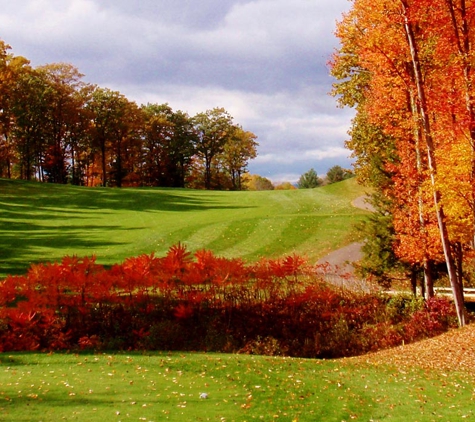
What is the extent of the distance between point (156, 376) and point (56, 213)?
24980 millimetres

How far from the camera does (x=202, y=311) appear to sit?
16609 millimetres

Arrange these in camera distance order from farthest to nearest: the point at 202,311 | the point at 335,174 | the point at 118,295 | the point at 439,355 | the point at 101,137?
the point at 335,174 < the point at 101,137 < the point at 202,311 < the point at 118,295 < the point at 439,355

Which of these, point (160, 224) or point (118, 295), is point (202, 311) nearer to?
point (118, 295)

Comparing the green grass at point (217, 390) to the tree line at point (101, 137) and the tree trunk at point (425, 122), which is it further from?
the tree line at point (101, 137)

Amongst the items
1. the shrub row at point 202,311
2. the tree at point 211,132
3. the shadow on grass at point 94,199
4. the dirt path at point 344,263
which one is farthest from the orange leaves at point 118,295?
the tree at point 211,132

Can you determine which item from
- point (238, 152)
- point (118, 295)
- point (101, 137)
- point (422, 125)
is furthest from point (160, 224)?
point (238, 152)

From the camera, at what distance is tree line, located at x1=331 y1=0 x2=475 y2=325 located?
45.4ft

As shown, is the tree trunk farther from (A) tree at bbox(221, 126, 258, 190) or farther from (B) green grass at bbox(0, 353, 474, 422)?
(A) tree at bbox(221, 126, 258, 190)

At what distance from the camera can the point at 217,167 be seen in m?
73.3

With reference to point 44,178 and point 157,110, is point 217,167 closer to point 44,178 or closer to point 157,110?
point 157,110

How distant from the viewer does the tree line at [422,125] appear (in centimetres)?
1384

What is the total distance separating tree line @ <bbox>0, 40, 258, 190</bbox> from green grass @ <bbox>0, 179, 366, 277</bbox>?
15.1m

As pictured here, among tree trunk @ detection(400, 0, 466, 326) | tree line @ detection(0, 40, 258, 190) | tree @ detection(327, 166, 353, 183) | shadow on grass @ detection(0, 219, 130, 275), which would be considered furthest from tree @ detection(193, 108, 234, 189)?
tree trunk @ detection(400, 0, 466, 326)

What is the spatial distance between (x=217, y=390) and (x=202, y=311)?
743 centimetres
